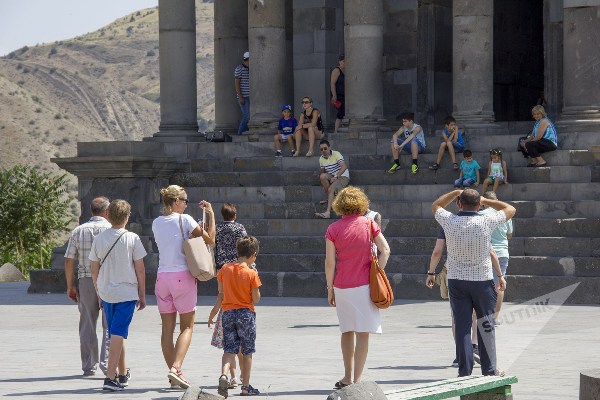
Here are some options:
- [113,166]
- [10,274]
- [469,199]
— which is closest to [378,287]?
[469,199]

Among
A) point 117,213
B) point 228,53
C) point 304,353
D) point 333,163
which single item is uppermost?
point 228,53

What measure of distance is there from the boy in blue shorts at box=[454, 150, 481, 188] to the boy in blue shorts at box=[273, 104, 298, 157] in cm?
411

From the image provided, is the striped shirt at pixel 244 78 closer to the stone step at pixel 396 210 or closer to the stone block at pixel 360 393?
the stone step at pixel 396 210

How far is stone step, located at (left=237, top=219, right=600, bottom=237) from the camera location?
22.2 meters

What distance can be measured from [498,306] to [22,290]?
11529 millimetres

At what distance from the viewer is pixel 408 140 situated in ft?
83.2

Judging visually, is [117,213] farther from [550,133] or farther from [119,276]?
[550,133]

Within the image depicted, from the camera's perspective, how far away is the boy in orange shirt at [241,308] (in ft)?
42.1

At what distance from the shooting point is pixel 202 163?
27.3 m

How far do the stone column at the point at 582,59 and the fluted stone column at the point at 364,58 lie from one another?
341 cm

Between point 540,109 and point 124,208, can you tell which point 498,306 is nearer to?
point 124,208

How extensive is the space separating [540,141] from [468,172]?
1288 millimetres

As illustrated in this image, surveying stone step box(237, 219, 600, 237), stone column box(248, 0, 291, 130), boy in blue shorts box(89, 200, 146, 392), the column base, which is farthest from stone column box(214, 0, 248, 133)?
boy in blue shorts box(89, 200, 146, 392)

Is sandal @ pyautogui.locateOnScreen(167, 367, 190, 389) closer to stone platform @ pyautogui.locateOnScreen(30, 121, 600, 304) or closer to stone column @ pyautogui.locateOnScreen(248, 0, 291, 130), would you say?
stone platform @ pyautogui.locateOnScreen(30, 121, 600, 304)
